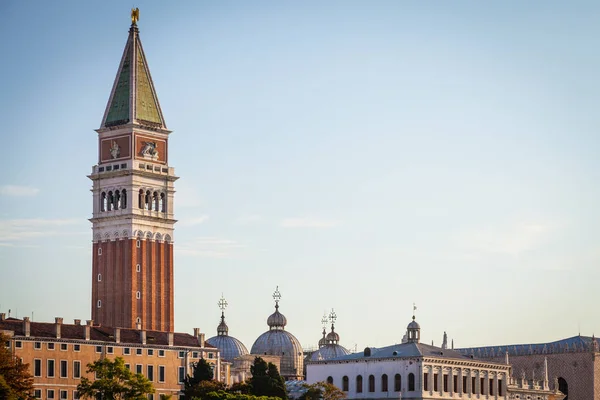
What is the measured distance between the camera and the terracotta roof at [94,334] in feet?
383

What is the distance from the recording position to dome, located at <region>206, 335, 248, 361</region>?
16012 centimetres

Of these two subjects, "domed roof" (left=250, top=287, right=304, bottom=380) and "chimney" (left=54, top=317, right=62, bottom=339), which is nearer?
"chimney" (left=54, top=317, right=62, bottom=339)

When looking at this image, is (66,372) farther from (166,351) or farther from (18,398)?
(18,398)

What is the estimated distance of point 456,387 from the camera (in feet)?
417

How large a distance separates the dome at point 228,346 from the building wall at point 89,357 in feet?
104

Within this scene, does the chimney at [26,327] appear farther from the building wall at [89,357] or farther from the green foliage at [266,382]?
the green foliage at [266,382]

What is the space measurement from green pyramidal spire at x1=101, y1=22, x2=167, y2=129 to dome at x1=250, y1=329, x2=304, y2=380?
99.6 feet

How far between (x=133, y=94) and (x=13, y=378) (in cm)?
4957

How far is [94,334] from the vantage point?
121 metres

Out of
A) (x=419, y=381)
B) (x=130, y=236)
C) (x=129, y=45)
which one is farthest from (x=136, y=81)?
(x=419, y=381)

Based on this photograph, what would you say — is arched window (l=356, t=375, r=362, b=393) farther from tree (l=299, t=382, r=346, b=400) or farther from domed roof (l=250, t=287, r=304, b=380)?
domed roof (l=250, t=287, r=304, b=380)

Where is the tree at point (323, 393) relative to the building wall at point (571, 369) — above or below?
below

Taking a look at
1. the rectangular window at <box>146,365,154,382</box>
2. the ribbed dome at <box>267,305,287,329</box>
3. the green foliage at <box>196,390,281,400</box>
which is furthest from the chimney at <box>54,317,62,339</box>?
the ribbed dome at <box>267,305,287,329</box>

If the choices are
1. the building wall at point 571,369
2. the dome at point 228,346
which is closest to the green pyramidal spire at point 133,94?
the dome at point 228,346
